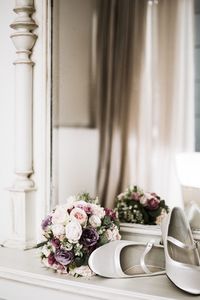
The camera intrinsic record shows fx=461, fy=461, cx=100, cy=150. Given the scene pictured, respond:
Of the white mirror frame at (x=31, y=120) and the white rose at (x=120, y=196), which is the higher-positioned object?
the white mirror frame at (x=31, y=120)

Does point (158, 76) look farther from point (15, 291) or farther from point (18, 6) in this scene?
point (15, 291)

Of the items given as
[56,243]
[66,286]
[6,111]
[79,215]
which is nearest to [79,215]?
[79,215]

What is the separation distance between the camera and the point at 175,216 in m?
1.61

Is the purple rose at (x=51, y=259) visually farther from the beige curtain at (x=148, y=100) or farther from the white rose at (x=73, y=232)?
the beige curtain at (x=148, y=100)

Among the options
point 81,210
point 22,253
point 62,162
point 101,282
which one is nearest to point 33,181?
point 62,162

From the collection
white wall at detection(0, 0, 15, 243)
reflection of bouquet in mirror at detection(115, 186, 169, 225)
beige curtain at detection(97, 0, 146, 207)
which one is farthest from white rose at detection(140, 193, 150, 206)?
white wall at detection(0, 0, 15, 243)

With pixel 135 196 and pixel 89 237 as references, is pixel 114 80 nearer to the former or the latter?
pixel 135 196

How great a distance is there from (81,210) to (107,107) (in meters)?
0.56

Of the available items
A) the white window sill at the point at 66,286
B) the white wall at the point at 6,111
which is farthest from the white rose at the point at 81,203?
the white wall at the point at 6,111

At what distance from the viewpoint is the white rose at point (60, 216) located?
4.90 feet

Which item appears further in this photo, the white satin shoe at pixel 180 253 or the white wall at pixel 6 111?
the white wall at pixel 6 111

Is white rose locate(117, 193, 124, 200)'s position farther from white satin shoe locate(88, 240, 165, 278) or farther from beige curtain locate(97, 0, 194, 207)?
white satin shoe locate(88, 240, 165, 278)

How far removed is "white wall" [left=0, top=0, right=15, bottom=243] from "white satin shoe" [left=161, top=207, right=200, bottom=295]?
2.28 feet

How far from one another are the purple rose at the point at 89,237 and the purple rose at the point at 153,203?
0.32 metres
